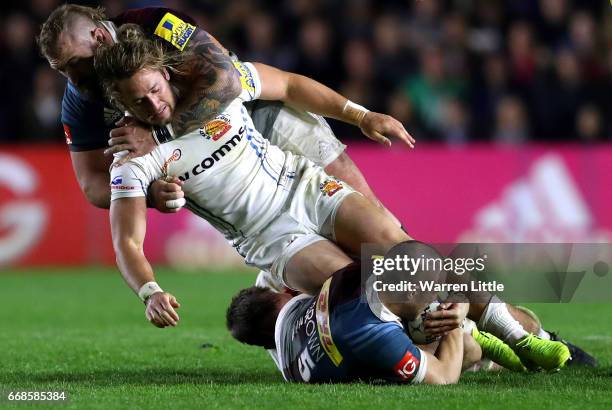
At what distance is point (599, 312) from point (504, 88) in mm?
5645

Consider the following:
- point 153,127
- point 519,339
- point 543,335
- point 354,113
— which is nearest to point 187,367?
point 153,127

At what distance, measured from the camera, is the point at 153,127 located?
6.67m

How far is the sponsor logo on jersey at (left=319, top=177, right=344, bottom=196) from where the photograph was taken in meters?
6.93

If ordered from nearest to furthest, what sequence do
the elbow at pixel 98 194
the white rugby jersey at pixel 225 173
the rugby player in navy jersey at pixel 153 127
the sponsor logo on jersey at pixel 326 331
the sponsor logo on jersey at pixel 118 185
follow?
the sponsor logo on jersey at pixel 326 331 < the sponsor logo on jersey at pixel 118 185 < the white rugby jersey at pixel 225 173 < the rugby player in navy jersey at pixel 153 127 < the elbow at pixel 98 194

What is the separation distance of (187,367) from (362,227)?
1395mm

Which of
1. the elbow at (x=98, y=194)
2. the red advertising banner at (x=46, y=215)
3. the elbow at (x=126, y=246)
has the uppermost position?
the elbow at (x=126, y=246)

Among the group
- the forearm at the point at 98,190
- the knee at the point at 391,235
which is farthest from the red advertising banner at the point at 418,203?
the knee at the point at 391,235

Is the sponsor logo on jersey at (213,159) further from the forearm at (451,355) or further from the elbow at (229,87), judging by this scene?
the forearm at (451,355)

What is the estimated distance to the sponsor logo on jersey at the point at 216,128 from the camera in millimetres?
6746

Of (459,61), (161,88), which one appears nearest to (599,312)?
(161,88)

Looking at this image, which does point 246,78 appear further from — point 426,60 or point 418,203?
point 426,60

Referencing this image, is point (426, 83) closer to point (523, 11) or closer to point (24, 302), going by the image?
point (523, 11)

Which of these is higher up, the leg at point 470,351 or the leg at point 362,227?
the leg at point 362,227

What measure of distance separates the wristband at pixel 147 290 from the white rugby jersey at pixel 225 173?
1.84 feet
